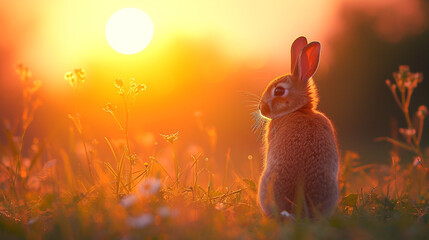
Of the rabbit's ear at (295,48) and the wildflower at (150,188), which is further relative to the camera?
the rabbit's ear at (295,48)

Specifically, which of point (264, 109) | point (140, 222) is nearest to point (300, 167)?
point (264, 109)

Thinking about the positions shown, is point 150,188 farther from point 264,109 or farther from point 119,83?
point 264,109

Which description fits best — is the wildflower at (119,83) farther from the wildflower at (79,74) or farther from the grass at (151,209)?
the wildflower at (79,74)

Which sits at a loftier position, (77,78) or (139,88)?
(77,78)

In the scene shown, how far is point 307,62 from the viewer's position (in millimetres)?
5648

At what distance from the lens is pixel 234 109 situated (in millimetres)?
15008

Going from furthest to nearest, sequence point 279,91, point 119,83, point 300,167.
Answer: point 279,91
point 119,83
point 300,167

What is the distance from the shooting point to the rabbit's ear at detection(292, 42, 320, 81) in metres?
5.50

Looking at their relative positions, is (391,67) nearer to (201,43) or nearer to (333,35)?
(333,35)

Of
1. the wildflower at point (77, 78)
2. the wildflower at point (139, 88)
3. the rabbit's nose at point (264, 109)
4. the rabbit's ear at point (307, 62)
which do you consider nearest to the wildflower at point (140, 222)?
the wildflower at point (139, 88)

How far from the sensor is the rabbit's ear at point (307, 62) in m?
5.50

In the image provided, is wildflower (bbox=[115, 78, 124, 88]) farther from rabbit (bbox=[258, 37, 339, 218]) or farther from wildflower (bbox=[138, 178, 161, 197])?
rabbit (bbox=[258, 37, 339, 218])

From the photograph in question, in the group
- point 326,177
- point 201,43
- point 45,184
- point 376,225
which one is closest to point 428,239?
point 376,225

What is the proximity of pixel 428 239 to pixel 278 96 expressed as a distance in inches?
120
